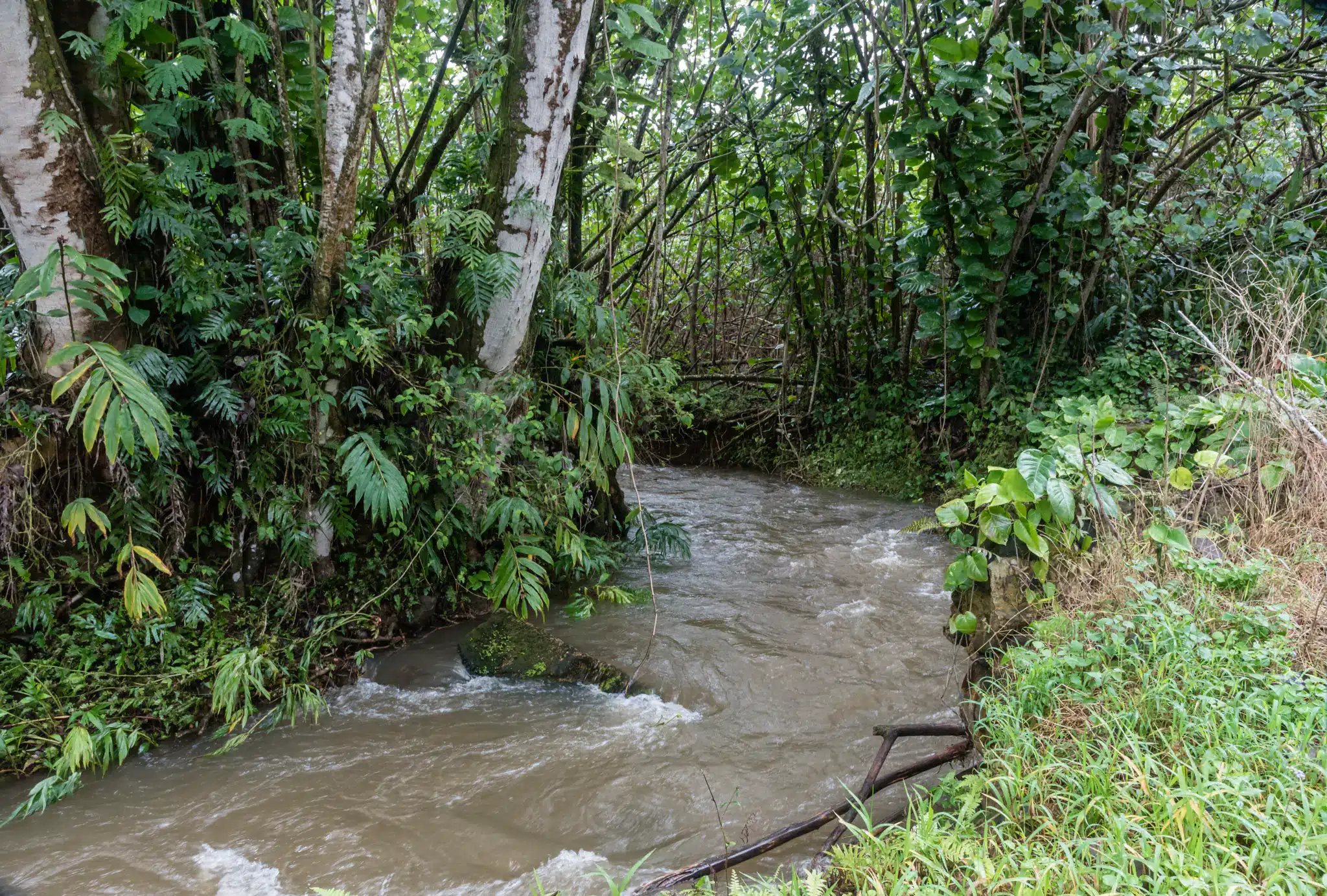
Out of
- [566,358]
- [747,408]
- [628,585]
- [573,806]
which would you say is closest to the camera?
[573,806]

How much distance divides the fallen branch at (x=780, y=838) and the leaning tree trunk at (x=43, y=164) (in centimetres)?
293

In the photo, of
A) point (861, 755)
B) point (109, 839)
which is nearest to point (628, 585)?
point (861, 755)

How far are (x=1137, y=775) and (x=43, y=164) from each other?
161 inches

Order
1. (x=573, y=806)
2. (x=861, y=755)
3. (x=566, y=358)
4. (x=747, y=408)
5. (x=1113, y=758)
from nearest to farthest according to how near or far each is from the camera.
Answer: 1. (x=1113, y=758)
2. (x=573, y=806)
3. (x=861, y=755)
4. (x=566, y=358)
5. (x=747, y=408)

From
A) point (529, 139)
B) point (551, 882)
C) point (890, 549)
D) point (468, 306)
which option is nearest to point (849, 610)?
point (890, 549)

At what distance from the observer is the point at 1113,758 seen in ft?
6.55

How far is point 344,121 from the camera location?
10.9 ft

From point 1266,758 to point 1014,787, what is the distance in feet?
1.92

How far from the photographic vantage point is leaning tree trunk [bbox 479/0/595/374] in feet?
12.8

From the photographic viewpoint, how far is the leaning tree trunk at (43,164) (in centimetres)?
277

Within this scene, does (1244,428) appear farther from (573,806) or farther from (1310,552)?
(573,806)

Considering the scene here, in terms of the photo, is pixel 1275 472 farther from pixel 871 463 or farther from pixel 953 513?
pixel 871 463

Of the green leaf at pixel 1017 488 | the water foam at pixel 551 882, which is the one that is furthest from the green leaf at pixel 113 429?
the green leaf at pixel 1017 488

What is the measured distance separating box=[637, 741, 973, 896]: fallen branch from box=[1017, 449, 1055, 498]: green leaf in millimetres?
969
